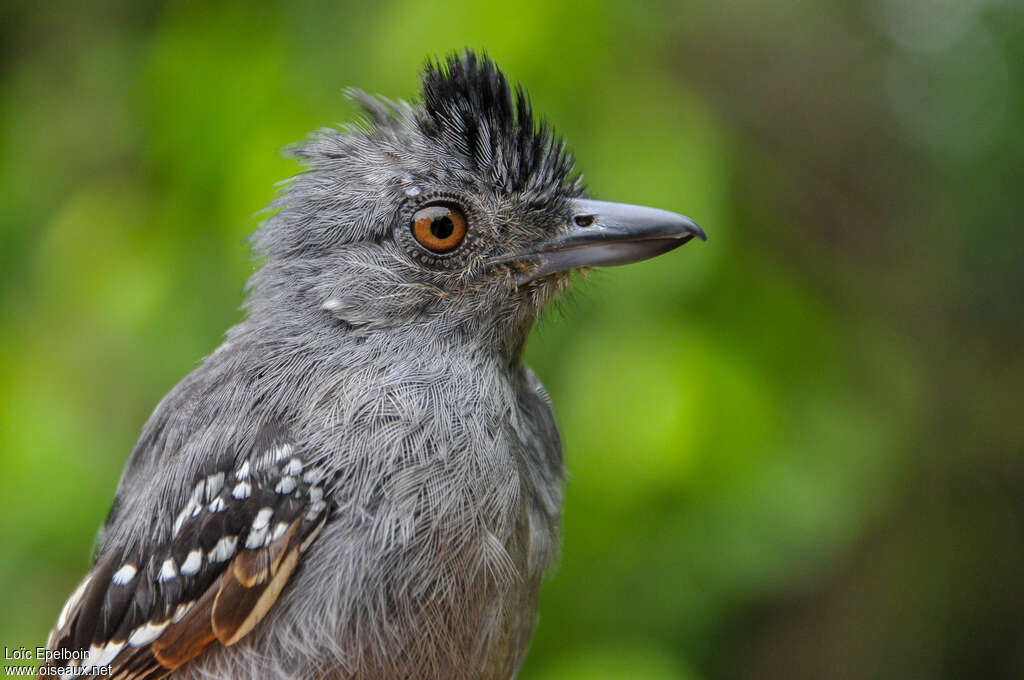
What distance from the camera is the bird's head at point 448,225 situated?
2.56 metres

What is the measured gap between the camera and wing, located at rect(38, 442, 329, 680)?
2.32 metres

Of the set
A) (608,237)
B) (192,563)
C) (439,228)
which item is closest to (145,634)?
(192,563)

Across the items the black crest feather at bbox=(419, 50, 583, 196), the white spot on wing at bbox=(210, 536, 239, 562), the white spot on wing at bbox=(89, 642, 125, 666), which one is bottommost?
the white spot on wing at bbox=(89, 642, 125, 666)

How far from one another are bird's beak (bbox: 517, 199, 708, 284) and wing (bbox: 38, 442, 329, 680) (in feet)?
2.91

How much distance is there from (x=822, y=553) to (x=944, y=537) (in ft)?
6.16

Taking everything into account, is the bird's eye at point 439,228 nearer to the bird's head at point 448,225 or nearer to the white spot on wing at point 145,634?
the bird's head at point 448,225

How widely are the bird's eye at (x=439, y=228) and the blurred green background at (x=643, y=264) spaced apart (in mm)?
591

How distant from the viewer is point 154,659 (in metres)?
2.41

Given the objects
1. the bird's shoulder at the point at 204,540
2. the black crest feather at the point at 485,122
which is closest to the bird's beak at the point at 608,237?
the black crest feather at the point at 485,122

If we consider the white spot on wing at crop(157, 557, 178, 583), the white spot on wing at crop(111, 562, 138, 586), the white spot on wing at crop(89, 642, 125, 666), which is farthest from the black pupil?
the white spot on wing at crop(89, 642, 125, 666)

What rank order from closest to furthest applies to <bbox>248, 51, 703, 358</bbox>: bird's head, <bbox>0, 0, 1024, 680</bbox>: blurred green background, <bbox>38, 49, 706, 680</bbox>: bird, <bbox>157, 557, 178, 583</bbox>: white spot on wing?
<bbox>38, 49, 706, 680</bbox>: bird < <bbox>157, 557, 178, 583</bbox>: white spot on wing < <bbox>248, 51, 703, 358</bbox>: bird's head < <bbox>0, 0, 1024, 680</bbox>: blurred green background

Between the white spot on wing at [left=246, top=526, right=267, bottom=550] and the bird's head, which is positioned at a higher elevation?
the bird's head

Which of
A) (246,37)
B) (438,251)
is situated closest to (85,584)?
(438,251)

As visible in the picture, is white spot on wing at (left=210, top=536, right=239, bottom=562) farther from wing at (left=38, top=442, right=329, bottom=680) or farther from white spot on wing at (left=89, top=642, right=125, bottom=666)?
white spot on wing at (left=89, top=642, right=125, bottom=666)
